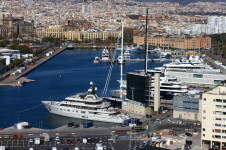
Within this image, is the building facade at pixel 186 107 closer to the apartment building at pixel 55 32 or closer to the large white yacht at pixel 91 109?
the large white yacht at pixel 91 109

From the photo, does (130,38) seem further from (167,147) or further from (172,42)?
(167,147)

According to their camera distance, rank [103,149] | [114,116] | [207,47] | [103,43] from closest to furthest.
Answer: [103,149]
[114,116]
[207,47]
[103,43]

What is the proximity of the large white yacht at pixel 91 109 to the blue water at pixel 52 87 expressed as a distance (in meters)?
0.15

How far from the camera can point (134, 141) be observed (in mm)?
10219

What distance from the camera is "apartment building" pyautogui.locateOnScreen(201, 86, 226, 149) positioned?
32.3 feet

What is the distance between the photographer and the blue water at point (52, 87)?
13570 mm

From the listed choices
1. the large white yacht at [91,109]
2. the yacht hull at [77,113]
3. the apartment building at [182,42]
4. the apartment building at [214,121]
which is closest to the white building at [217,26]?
the apartment building at [182,42]

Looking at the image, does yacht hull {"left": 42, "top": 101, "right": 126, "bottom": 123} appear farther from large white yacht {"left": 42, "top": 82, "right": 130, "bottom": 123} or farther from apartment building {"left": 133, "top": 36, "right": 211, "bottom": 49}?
apartment building {"left": 133, "top": 36, "right": 211, "bottom": 49}

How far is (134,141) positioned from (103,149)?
2.61 ft

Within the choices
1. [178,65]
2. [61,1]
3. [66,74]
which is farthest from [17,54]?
[61,1]

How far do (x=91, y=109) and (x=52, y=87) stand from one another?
19.2 feet

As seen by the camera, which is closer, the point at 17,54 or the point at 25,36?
the point at 17,54

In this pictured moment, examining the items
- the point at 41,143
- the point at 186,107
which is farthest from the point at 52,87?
the point at 41,143

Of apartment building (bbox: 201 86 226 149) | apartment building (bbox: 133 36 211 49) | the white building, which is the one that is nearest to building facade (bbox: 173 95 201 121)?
apartment building (bbox: 201 86 226 149)
